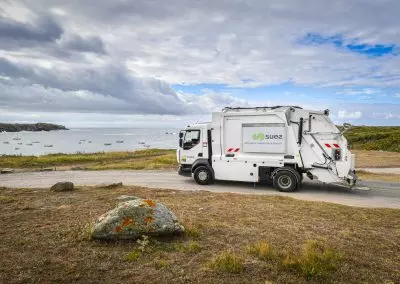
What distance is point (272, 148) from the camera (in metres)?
15.5

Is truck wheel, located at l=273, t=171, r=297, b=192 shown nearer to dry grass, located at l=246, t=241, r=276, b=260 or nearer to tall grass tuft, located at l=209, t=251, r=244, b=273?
dry grass, located at l=246, t=241, r=276, b=260

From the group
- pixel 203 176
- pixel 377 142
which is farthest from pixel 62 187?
pixel 377 142

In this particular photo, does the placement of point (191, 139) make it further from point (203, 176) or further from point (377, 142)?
point (377, 142)

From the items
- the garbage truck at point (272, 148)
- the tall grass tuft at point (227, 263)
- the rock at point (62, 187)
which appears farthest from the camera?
the garbage truck at point (272, 148)

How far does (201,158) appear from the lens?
1700cm

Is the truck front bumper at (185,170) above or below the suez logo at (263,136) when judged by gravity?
below

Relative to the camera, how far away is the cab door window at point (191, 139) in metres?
17.0

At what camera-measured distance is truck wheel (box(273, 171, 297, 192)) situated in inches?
596

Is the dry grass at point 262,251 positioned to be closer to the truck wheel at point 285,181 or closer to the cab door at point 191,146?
the truck wheel at point 285,181

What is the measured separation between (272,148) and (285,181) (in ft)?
5.27

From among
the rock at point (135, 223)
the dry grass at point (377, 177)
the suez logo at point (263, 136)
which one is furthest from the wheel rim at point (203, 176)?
the rock at point (135, 223)

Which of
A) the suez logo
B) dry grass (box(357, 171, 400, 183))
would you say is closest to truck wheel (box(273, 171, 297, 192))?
the suez logo

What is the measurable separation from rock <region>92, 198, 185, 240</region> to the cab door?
9954 millimetres

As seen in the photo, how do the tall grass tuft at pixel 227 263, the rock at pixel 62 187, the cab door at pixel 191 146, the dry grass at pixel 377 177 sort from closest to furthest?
the tall grass tuft at pixel 227 263, the rock at pixel 62 187, the cab door at pixel 191 146, the dry grass at pixel 377 177
